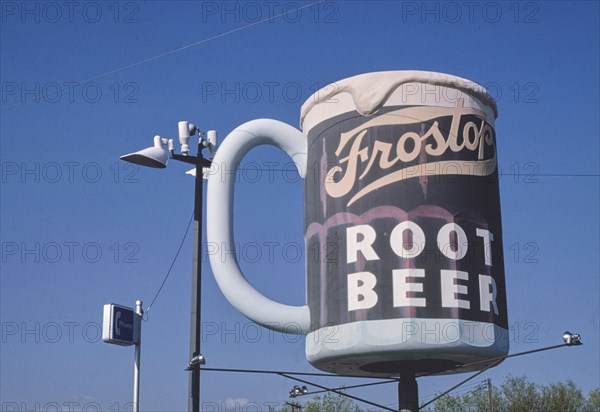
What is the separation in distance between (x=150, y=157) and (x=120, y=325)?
391cm

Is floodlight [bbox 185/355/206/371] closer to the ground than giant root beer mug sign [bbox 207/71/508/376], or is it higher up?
closer to the ground

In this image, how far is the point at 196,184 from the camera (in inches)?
757

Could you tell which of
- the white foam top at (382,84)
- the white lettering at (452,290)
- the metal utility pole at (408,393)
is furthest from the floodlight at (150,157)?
the metal utility pole at (408,393)

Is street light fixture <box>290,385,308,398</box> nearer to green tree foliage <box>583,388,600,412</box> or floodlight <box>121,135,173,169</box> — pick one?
floodlight <box>121,135,173,169</box>

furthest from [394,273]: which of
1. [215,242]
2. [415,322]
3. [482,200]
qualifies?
[215,242]

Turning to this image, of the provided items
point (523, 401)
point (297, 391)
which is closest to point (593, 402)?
point (523, 401)

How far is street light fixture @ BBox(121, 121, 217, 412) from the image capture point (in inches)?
707

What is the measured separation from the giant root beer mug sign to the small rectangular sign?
2065 mm

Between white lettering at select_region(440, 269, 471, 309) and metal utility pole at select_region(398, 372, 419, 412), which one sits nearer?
white lettering at select_region(440, 269, 471, 309)

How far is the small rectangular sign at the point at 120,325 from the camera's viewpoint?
2016 cm

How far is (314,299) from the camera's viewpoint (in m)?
20.3

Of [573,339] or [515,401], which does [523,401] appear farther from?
[573,339]

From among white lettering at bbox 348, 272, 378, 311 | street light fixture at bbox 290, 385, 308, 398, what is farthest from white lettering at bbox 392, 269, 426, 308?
street light fixture at bbox 290, 385, 308, 398

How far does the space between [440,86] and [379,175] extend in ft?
7.25
